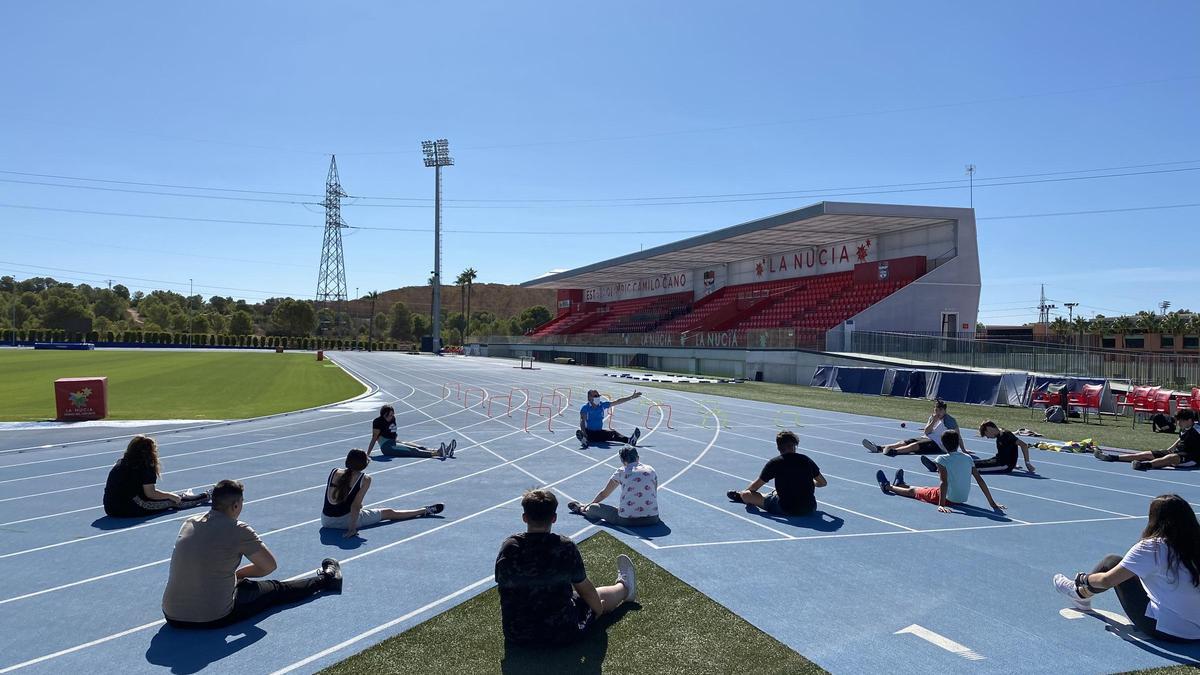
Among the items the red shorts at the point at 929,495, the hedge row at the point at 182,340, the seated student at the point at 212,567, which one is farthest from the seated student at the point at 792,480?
the hedge row at the point at 182,340

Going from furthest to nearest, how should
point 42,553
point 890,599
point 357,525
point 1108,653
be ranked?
point 357,525 < point 42,553 < point 890,599 < point 1108,653

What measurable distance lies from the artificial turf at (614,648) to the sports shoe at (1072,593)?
Result: 9.23 ft

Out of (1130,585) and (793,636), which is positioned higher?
(1130,585)

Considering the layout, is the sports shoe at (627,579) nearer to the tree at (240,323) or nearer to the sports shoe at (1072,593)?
the sports shoe at (1072,593)

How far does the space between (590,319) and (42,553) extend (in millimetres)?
79451

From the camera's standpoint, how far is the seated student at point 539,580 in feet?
17.0

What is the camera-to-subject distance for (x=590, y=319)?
8688 cm

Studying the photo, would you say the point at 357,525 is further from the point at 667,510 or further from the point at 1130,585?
the point at 1130,585

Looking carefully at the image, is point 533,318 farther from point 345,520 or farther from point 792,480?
point 345,520

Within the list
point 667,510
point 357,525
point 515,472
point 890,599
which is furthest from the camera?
point 515,472

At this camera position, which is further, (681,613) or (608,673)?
(681,613)

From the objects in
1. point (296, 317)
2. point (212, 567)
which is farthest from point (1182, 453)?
point (296, 317)

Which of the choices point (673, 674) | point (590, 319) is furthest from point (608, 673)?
point (590, 319)

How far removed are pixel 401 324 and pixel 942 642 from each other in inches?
7388
